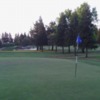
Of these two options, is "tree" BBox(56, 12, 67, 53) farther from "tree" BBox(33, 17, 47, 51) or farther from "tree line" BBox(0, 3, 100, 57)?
"tree" BBox(33, 17, 47, 51)

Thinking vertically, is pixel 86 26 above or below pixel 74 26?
below

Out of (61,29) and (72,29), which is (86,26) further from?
(61,29)

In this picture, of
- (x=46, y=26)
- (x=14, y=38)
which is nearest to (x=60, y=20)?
(x=46, y=26)

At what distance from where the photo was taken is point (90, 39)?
2115 inches

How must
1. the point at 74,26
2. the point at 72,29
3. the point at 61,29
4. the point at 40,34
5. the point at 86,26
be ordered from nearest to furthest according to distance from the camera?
1. the point at 86,26
2. the point at 74,26
3. the point at 72,29
4. the point at 61,29
5. the point at 40,34

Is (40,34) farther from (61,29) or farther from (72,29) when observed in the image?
(72,29)

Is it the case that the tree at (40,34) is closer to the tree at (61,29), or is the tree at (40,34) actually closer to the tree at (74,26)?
the tree at (61,29)

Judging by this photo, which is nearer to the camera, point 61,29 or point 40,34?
point 61,29

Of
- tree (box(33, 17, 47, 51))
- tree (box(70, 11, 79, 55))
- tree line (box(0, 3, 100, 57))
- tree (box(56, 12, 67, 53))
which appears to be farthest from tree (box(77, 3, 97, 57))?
tree (box(33, 17, 47, 51))

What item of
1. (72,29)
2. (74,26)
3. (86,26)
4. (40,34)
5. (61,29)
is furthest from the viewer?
(40,34)

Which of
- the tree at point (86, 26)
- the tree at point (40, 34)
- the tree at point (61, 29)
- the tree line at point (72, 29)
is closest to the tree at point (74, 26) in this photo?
the tree line at point (72, 29)

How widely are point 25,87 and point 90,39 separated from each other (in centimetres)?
4182

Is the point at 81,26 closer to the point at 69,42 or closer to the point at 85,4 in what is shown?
the point at 85,4

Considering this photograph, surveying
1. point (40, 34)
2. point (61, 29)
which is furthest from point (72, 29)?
point (40, 34)
